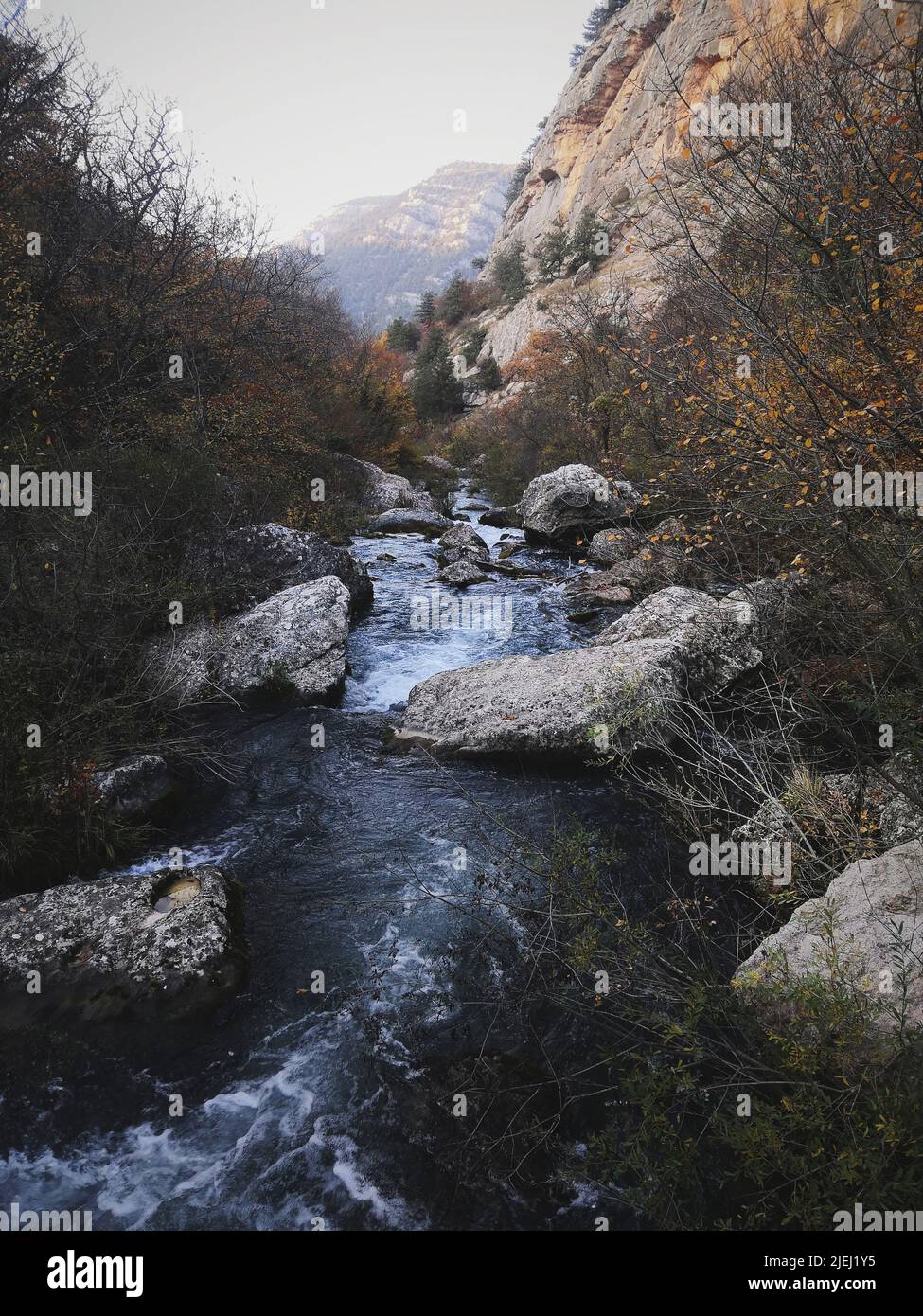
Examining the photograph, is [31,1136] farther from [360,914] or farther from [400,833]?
[400,833]

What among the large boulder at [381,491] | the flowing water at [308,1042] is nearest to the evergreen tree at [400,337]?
the large boulder at [381,491]

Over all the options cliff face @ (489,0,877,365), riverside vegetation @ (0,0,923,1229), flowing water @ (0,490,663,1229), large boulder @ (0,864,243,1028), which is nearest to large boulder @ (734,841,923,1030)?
riverside vegetation @ (0,0,923,1229)

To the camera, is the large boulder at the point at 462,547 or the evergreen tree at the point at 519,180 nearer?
the large boulder at the point at 462,547

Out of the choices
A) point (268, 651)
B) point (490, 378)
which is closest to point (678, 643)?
point (268, 651)

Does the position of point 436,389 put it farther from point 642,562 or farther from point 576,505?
point 642,562

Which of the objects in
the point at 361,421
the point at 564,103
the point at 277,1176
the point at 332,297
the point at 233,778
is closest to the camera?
the point at 277,1176

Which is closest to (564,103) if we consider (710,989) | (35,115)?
(35,115)

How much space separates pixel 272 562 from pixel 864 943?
967cm

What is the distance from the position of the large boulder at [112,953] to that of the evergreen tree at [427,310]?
60317 millimetres

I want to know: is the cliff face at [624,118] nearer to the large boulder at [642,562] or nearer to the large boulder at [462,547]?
the large boulder at [462,547]

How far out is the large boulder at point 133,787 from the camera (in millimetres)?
5852

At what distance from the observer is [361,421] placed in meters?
22.9

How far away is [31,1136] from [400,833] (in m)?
3.36

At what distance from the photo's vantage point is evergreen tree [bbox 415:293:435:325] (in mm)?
56062
